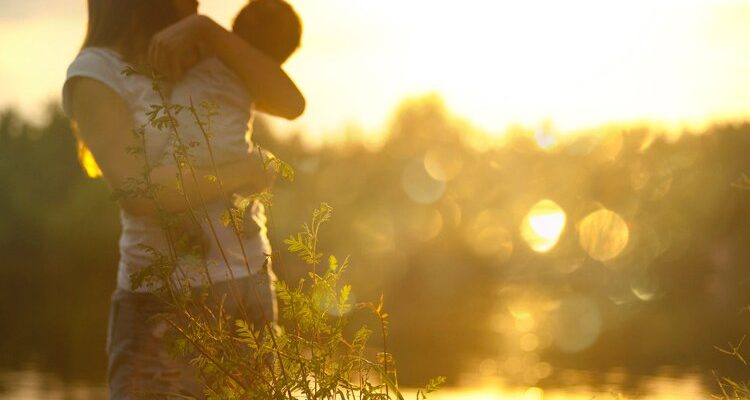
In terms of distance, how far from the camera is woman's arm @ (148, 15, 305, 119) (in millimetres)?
2871

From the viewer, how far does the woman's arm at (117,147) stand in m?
2.82

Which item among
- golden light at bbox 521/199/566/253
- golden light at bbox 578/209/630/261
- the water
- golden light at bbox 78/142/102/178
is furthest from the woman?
golden light at bbox 521/199/566/253

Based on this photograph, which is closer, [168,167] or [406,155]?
[168,167]

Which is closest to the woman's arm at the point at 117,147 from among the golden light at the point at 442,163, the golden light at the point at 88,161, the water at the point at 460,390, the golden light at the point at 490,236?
the golden light at the point at 88,161

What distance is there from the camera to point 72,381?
37.4 metres

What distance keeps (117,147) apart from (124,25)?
1.18 feet

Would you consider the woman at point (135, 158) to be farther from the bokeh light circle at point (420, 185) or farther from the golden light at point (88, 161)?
the bokeh light circle at point (420, 185)

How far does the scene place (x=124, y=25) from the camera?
9.80 ft

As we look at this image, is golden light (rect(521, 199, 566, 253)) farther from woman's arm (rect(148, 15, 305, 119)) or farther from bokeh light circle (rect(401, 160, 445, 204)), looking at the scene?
woman's arm (rect(148, 15, 305, 119))

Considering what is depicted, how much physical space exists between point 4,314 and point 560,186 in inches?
1449

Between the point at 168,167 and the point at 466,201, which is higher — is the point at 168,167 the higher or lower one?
the lower one

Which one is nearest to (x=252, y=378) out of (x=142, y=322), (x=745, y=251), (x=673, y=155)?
Answer: (x=142, y=322)

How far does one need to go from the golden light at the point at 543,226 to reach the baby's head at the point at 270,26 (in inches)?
2942

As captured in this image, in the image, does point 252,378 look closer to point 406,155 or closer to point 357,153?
point 357,153
